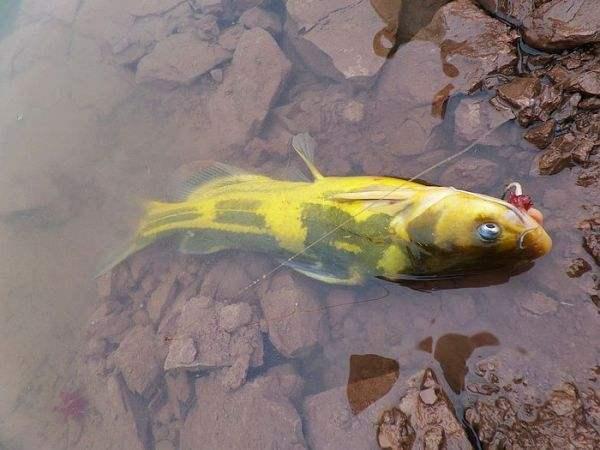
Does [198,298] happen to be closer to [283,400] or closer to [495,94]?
[283,400]

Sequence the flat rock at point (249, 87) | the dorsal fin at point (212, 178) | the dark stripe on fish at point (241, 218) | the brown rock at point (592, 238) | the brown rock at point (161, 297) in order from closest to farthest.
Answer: the brown rock at point (592, 238) → the dark stripe on fish at point (241, 218) → the dorsal fin at point (212, 178) → the brown rock at point (161, 297) → the flat rock at point (249, 87)

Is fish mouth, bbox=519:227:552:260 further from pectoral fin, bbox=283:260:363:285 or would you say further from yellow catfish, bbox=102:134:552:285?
pectoral fin, bbox=283:260:363:285

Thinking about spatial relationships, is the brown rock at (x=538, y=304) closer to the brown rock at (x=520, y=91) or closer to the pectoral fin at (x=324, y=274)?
the pectoral fin at (x=324, y=274)

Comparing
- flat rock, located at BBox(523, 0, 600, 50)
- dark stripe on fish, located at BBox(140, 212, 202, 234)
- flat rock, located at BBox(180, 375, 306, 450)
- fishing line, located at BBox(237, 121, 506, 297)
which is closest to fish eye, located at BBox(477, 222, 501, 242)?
fishing line, located at BBox(237, 121, 506, 297)

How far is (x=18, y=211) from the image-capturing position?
6.21 m

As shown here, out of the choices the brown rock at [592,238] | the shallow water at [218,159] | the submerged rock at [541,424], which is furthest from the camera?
the shallow water at [218,159]

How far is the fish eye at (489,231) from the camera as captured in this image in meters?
3.02

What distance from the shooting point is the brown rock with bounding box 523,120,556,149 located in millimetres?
3893

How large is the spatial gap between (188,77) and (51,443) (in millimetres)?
4905

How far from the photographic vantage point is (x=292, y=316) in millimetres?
4535

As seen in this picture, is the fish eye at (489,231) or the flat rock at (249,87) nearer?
the fish eye at (489,231)

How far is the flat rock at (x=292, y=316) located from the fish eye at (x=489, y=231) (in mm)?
2004

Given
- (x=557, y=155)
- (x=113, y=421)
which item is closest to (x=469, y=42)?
(x=557, y=155)

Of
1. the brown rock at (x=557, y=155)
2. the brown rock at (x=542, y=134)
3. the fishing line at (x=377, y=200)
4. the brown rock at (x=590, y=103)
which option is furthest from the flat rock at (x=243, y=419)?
the brown rock at (x=590, y=103)
